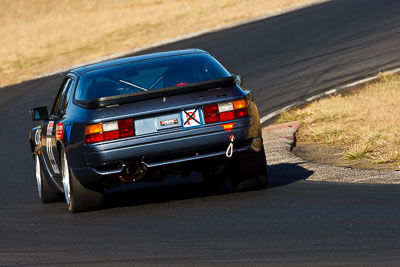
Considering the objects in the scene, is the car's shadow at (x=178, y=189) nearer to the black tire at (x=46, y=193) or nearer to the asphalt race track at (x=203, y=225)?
the asphalt race track at (x=203, y=225)

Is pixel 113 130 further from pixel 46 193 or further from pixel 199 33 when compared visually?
pixel 199 33

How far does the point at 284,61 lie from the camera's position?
21234 millimetres

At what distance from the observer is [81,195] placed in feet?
29.5

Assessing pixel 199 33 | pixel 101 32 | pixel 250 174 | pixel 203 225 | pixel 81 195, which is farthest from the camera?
pixel 101 32

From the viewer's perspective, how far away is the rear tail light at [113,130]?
8.52 meters

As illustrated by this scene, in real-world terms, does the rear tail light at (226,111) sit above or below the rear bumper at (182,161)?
above

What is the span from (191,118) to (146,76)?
1.09m

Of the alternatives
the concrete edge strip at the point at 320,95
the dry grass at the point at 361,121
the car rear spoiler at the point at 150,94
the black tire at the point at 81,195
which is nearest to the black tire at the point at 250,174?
the car rear spoiler at the point at 150,94

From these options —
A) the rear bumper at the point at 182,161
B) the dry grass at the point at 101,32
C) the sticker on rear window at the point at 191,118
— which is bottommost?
the rear bumper at the point at 182,161

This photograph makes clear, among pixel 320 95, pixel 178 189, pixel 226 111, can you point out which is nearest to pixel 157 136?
pixel 226 111

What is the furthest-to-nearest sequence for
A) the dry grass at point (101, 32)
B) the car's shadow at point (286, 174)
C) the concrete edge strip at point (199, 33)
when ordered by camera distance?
the dry grass at point (101, 32) → the concrete edge strip at point (199, 33) → the car's shadow at point (286, 174)

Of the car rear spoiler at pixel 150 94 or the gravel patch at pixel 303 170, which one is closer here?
the car rear spoiler at pixel 150 94

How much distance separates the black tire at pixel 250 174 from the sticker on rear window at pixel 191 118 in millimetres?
753

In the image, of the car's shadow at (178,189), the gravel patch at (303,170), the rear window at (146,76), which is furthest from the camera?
the car's shadow at (178,189)
